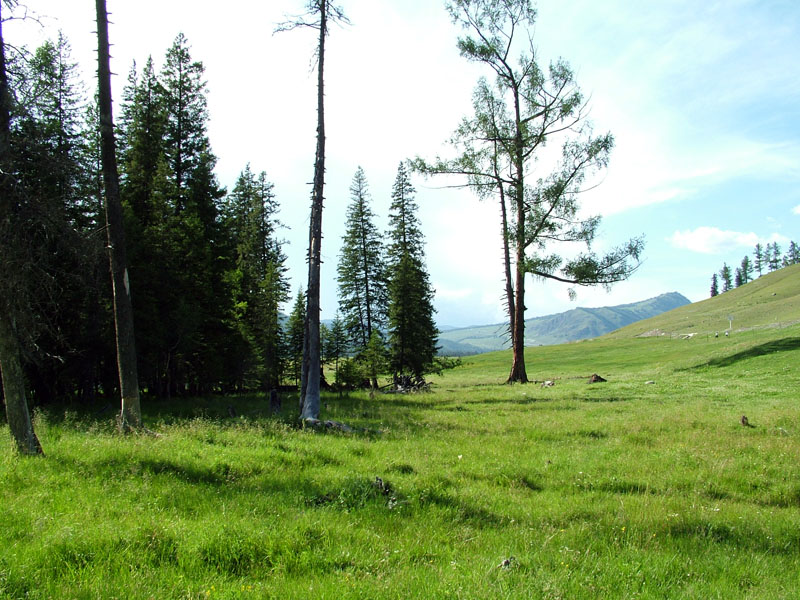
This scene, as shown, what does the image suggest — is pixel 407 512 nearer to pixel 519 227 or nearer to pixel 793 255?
pixel 519 227

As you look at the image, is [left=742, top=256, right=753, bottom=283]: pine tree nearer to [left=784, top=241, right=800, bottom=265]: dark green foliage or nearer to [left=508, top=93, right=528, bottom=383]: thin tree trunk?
[left=784, top=241, right=800, bottom=265]: dark green foliage

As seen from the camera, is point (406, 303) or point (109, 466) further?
point (406, 303)

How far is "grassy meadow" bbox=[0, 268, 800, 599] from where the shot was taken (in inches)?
169

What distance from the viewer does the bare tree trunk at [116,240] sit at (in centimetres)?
1091

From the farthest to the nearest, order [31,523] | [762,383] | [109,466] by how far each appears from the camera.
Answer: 1. [762,383]
2. [109,466]
3. [31,523]

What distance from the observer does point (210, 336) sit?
23.1 metres

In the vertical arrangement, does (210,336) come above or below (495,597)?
above

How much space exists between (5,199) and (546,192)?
23.2 metres

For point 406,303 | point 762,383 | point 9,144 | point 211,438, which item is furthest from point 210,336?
point 762,383

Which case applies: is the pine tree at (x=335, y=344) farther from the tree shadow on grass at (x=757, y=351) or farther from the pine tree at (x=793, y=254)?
the pine tree at (x=793, y=254)

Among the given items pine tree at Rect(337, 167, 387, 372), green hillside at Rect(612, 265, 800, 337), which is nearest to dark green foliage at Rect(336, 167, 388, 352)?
pine tree at Rect(337, 167, 387, 372)

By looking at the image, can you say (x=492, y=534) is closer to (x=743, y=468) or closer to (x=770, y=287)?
(x=743, y=468)

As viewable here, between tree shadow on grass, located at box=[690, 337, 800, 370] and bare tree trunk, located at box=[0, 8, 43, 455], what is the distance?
31736mm

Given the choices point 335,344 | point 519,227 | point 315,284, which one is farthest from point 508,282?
point 315,284
